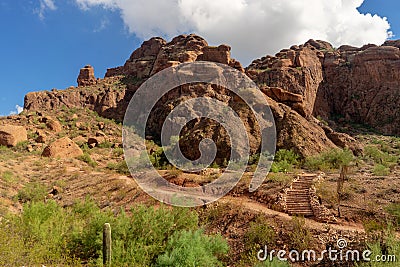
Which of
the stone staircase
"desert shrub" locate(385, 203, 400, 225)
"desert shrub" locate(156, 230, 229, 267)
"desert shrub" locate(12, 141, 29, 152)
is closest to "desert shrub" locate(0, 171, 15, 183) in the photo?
"desert shrub" locate(12, 141, 29, 152)

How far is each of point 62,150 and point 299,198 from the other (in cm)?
1909

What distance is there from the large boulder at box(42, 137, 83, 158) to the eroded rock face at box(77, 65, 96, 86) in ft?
89.1

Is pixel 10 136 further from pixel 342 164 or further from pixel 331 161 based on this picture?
pixel 342 164

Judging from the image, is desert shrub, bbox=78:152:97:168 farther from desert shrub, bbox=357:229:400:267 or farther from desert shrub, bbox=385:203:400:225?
desert shrub, bbox=357:229:400:267

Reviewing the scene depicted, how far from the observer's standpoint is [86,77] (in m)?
48.4

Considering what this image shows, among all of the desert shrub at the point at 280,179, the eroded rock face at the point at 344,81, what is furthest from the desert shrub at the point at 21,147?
Answer: the eroded rock face at the point at 344,81

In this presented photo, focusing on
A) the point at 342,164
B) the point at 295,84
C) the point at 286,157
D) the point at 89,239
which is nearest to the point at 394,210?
the point at 342,164

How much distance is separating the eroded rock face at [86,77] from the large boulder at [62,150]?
27166 millimetres

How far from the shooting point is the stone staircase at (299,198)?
10223mm

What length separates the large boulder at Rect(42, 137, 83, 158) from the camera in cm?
2178

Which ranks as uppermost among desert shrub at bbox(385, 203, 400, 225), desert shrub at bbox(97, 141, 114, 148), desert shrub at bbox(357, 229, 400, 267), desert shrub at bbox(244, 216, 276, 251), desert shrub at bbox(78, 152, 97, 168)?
desert shrub at bbox(97, 141, 114, 148)

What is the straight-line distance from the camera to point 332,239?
7902 mm

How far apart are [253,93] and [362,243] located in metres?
19.6

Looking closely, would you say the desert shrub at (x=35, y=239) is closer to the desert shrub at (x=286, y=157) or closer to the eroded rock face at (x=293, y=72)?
the desert shrub at (x=286, y=157)
